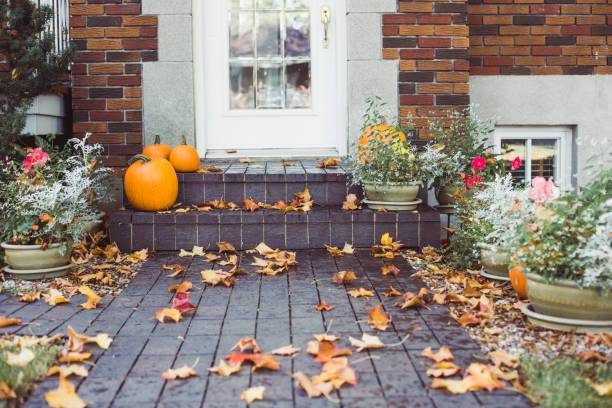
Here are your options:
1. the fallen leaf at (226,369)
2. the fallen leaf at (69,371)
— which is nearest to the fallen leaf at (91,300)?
the fallen leaf at (69,371)

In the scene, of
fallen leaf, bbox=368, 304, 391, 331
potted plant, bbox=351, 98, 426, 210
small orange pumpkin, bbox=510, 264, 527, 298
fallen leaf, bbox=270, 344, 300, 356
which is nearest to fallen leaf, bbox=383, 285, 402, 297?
fallen leaf, bbox=368, 304, 391, 331

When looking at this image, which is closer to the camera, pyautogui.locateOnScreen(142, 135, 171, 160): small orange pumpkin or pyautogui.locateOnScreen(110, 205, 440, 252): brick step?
pyautogui.locateOnScreen(110, 205, 440, 252): brick step

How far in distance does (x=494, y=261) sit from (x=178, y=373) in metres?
2.02

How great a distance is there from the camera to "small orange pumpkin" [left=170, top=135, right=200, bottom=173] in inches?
191

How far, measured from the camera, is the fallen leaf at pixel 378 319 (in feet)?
9.20

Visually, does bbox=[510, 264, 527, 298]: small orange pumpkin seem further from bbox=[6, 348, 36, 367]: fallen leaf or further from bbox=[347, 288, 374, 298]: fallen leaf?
bbox=[6, 348, 36, 367]: fallen leaf

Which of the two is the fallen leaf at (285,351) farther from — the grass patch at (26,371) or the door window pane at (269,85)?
the door window pane at (269,85)

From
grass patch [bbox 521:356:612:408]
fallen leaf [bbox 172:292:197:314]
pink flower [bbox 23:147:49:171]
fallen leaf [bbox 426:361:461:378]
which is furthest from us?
pink flower [bbox 23:147:49:171]

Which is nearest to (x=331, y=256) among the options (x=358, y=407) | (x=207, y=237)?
(x=207, y=237)

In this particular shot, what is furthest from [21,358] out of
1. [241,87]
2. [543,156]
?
[543,156]

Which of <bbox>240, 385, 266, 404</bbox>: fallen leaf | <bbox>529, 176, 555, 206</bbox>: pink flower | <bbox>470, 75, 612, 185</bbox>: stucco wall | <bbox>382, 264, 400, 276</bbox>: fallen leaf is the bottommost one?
<bbox>240, 385, 266, 404</bbox>: fallen leaf

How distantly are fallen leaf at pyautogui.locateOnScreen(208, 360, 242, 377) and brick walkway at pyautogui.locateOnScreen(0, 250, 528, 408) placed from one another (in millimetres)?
22

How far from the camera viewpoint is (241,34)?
5.60 meters

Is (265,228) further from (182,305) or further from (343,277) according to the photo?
(182,305)
